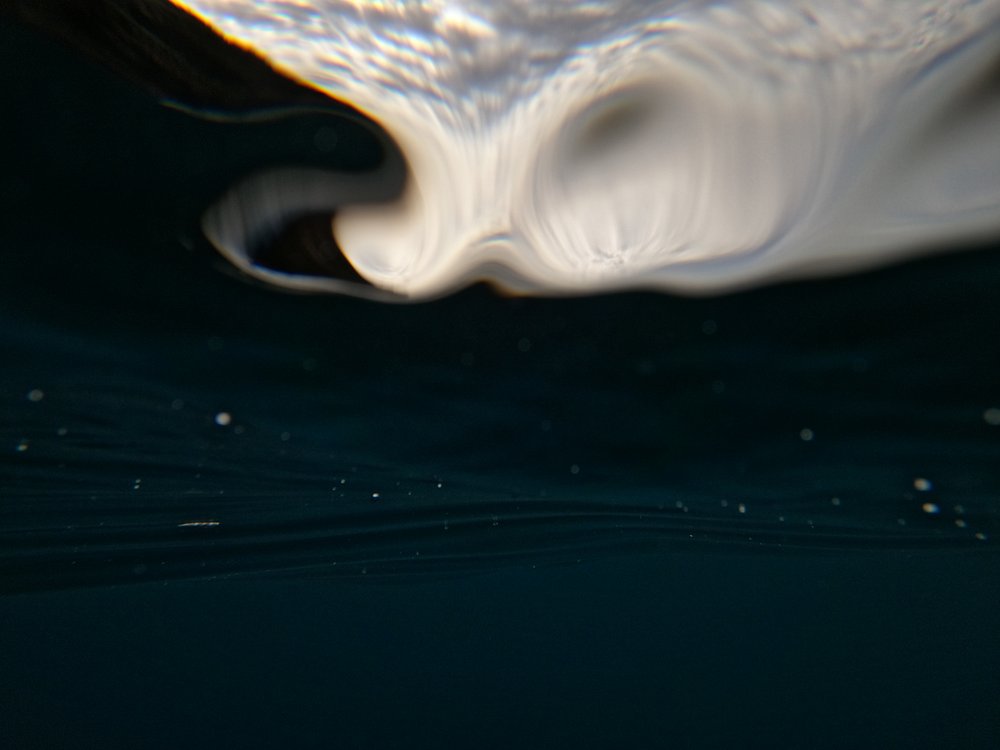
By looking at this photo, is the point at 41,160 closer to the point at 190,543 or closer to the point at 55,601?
the point at 190,543

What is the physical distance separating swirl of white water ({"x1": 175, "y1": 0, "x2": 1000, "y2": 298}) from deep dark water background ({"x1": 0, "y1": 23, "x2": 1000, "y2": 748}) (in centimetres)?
56

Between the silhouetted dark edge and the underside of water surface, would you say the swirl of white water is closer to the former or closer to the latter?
the silhouetted dark edge

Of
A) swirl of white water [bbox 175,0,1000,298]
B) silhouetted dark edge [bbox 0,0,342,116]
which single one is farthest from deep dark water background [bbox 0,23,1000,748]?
swirl of white water [bbox 175,0,1000,298]

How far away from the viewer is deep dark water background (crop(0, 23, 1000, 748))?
17.5ft

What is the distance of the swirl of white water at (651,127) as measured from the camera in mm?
3633

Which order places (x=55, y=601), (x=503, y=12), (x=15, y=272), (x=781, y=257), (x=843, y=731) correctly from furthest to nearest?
(x=843, y=731) → (x=55, y=601) → (x=15, y=272) → (x=781, y=257) → (x=503, y=12)

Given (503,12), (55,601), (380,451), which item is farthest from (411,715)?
(503,12)

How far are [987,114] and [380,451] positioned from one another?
8.50m

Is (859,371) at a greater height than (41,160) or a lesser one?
lesser

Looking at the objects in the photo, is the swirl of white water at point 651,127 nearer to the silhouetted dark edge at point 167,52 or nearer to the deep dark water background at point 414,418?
the silhouetted dark edge at point 167,52

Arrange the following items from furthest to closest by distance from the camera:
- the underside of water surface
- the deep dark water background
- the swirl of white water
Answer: the deep dark water background < the underside of water surface < the swirl of white water

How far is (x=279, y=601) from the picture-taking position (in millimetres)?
32719

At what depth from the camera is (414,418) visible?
943cm

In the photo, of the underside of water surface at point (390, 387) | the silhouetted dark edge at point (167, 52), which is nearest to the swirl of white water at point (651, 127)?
the silhouetted dark edge at point (167, 52)
